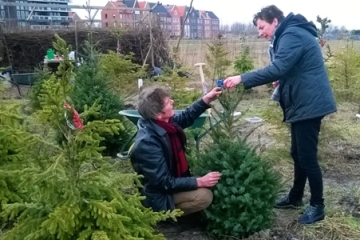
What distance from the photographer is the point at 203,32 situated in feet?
67.5

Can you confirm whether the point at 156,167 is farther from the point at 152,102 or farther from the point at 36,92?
the point at 36,92

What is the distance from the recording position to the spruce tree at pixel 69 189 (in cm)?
220

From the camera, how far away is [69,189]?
2279 millimetres

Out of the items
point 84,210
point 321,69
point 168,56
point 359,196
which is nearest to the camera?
point 84,210

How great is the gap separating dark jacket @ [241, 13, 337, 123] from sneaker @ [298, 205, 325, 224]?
71cm

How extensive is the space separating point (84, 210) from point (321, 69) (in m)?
1.89

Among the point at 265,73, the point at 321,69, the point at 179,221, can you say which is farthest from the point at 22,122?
the point at 321,69

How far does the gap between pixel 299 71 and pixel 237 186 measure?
903 millimetres

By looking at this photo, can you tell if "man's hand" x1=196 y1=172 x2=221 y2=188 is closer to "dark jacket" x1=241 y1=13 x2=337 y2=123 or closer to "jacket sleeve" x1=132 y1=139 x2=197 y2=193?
"jacket sleeve" x1=132 y1=139 x2=197 y2=193

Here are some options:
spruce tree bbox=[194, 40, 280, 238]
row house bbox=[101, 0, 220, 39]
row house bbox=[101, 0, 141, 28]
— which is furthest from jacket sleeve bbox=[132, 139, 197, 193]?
row house bbox=[101, 0, 141, 28]

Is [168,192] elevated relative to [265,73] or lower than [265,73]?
lower

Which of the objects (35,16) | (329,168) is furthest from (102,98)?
(35,16)

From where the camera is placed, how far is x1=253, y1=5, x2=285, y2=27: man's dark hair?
10.5ft

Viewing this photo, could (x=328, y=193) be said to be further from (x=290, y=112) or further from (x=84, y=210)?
(x=84, y=210)
